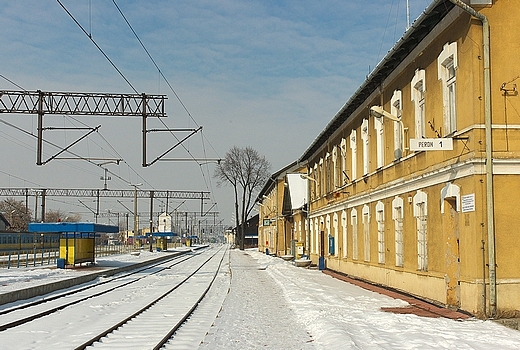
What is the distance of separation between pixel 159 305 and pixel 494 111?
32.8 ft

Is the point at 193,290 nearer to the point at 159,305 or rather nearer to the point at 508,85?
the point at 159,305

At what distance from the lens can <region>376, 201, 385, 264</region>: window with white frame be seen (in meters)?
21.0

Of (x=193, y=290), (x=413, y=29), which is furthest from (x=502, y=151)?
(x=193, y=290)

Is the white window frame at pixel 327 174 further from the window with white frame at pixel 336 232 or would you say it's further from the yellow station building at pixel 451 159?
the yellow station building at pixel 451 159

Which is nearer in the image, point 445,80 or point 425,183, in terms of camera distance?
point 445,80

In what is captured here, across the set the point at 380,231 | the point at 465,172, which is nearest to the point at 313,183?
the point at 380,231

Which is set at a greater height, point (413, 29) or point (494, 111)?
point (413, 29)

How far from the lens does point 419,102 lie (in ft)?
55.7

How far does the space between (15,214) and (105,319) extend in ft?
320

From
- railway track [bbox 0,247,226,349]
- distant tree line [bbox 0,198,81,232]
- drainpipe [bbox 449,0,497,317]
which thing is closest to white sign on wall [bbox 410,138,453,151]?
drainpipe [bbox 449,0,497,317]

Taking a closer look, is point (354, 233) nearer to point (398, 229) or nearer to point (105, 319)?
point (398, 229)

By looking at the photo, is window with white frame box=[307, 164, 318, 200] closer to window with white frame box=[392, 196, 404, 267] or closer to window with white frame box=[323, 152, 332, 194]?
window with white frame box=[323, 152, 332, 194]

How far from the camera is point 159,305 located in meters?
17.5

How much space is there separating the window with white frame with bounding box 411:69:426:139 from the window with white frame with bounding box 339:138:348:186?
32.9 feet
